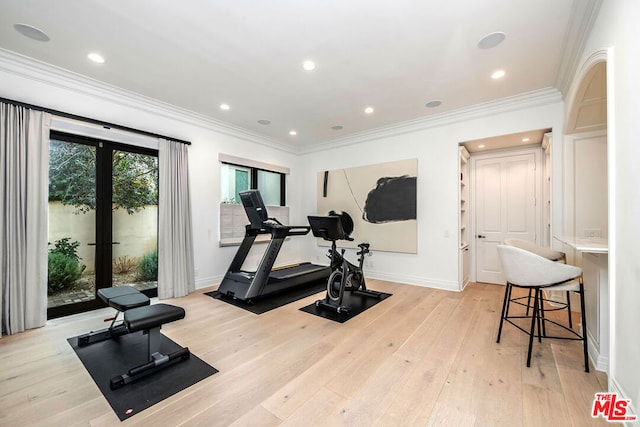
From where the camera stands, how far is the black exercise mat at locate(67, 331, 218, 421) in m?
1.82

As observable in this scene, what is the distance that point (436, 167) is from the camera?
473 centimetres

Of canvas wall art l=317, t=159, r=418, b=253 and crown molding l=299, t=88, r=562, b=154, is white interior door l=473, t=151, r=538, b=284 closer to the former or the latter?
crown molding l=299, t=88, r=562, b=154

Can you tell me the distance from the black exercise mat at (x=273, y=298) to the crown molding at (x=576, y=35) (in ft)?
14.0

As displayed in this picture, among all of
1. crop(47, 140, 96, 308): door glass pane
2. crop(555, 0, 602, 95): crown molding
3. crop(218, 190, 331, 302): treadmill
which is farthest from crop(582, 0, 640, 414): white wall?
crop(47, 140, 96, 308): door glass pane

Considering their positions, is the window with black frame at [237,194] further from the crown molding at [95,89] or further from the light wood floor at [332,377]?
the light wood floor at [332,377]

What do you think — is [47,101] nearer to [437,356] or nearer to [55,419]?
[55,419]

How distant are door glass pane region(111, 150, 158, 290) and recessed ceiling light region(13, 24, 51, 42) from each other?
4.84ft

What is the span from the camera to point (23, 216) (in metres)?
2.89

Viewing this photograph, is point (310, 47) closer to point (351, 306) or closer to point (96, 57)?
point (96, 57)

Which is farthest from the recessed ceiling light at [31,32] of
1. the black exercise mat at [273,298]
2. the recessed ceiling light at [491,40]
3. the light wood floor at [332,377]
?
the recessed ceiling light at [491,40]

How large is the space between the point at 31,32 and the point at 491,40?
14.3 feet

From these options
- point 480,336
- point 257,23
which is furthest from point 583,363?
point 257,23

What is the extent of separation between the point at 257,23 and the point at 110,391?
3170mm

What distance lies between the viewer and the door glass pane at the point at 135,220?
3786mm
